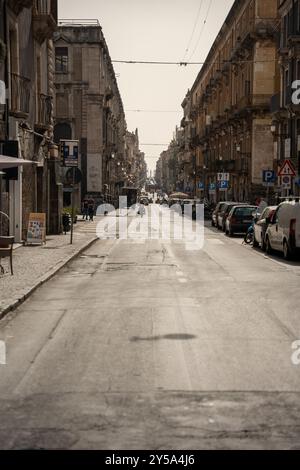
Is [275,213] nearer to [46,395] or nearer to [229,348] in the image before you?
[229,348]

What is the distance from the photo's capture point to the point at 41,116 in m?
27.7

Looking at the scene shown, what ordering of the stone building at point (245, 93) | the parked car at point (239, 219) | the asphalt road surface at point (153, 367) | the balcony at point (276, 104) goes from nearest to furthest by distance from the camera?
the asphalt road surface at point (153, 367), the parked car at point (239, 219), the balcony at point (276, 104), the stone building at point (245, 93)

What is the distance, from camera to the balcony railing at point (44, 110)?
2728 cm

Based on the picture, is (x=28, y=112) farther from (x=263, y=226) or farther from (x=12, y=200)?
(x=263, y=226)

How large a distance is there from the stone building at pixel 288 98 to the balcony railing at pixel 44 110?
1326cm

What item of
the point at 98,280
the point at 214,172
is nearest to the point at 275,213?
the point at 98,280

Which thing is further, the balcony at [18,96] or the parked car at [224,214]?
the parked car at [224,214]

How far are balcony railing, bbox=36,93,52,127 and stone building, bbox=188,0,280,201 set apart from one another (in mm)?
23351

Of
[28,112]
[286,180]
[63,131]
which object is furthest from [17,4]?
[63,131]

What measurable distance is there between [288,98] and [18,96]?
63.7ft

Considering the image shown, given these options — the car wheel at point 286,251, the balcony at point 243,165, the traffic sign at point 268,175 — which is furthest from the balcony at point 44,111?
the balcony at point 243,165

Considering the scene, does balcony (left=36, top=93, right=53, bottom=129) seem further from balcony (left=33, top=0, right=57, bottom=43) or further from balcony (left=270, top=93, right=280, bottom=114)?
balcony (left=270, top=93, right=280, bottom=114)

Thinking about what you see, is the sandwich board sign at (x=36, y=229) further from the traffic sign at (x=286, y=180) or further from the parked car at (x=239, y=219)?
the parked car at (x=239, y=219)

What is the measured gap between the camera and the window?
6303 centimetres
